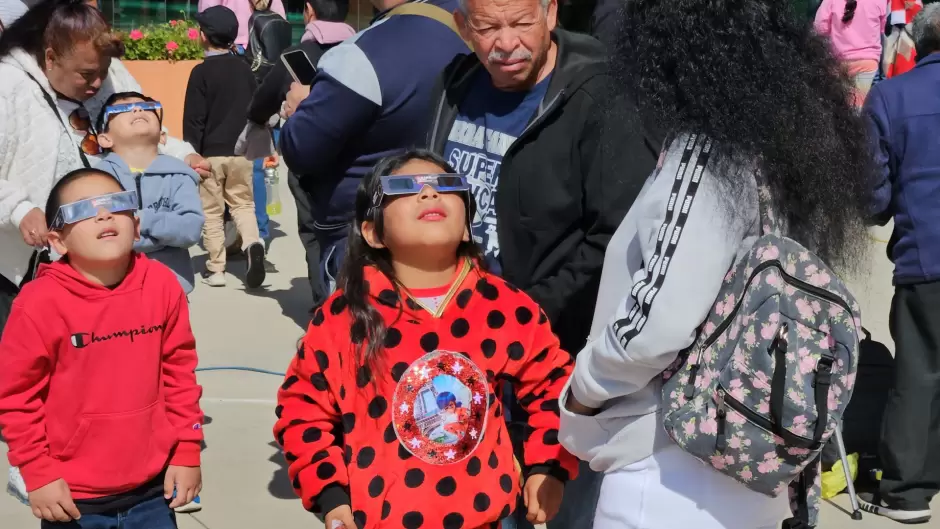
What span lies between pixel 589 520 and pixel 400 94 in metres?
1.58

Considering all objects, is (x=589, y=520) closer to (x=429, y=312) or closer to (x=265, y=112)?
(x=429, y=312)

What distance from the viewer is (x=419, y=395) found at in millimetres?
2627

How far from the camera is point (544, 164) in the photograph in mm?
3066

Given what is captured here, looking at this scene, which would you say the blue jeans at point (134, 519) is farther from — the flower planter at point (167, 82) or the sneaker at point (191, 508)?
the flower planter at point (167, 82)

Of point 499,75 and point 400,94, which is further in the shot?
point 400,94

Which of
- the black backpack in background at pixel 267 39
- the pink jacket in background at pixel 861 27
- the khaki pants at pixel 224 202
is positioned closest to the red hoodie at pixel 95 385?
the khaki pants at pixel 224 202

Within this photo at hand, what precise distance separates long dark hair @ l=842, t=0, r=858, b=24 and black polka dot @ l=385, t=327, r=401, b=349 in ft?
30.7

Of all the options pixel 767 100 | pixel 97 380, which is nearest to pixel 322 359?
pixel 97 380

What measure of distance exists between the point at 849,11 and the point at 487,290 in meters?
9.19

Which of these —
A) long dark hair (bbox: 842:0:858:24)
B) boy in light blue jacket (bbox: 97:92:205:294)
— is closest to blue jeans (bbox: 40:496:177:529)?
boy in light blue jacket (bbox: 97:92:205:294)

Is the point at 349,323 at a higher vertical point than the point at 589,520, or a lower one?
higher

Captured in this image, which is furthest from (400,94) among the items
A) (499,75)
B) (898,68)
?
(898,68)

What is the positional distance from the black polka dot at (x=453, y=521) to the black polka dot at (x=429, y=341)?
387 millimetres

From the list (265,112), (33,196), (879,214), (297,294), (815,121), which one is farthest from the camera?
(297,294)
